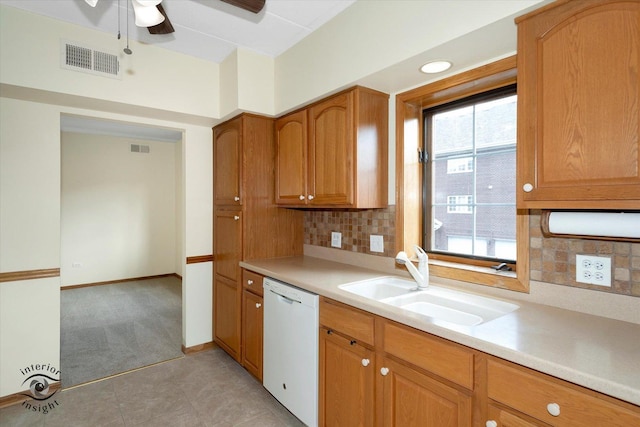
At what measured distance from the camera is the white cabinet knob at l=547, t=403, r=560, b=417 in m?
0.96

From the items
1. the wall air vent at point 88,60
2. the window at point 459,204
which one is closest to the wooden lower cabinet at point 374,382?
the window at point 459,204

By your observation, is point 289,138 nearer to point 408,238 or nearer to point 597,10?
point 408,238

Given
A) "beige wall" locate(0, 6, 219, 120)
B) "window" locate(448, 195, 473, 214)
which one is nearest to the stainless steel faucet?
"window" locate(448, 195, 473, 214)

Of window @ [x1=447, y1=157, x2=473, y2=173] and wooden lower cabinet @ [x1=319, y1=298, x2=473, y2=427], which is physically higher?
window @ [x1=447, y1=157, x2=473, y2=173]

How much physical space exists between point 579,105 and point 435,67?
2.70 feet

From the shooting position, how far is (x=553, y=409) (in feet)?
3.17

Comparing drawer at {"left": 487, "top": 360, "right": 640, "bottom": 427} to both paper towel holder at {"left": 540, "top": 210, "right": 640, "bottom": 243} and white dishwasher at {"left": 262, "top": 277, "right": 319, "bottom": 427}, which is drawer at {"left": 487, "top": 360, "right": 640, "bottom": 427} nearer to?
paper towel holder at {"left": 540, "top": 210, "right": 640, "bottom": 243}

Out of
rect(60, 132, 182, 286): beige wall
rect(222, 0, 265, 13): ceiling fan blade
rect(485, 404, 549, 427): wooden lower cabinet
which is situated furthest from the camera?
rect(60, 132, 182, 286): beige wall

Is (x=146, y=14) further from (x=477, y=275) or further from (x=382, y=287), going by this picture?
(x=477, y=275)

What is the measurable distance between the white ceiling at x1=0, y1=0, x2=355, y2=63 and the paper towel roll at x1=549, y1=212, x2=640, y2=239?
1655 mm

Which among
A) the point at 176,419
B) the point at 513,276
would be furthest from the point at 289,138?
the point at 176,419

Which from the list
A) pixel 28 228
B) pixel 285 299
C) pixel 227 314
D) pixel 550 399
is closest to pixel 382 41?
pixel 285 299

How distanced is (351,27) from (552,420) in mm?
2090

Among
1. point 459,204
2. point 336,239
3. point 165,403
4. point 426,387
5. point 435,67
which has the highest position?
point 435,67
